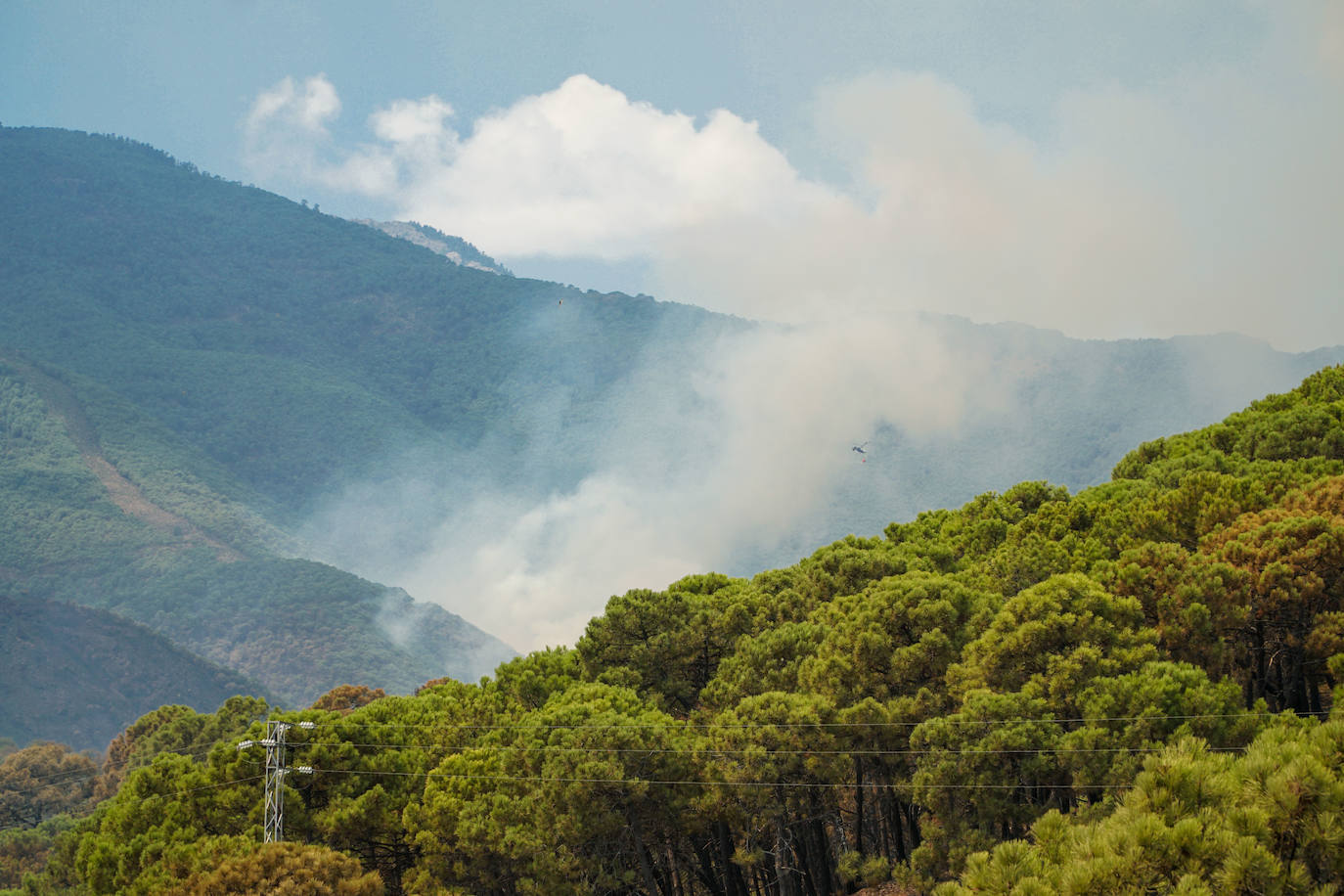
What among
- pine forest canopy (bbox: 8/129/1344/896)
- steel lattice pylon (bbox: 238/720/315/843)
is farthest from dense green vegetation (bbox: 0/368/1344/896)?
steel lattice pylon (bbox: 238/720/315/843)

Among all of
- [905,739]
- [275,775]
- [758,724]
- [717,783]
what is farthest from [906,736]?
[275,775]

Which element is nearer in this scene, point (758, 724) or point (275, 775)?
point (758, 724)

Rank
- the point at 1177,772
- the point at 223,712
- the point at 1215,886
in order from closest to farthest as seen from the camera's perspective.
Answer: the point at 1215,886, the point at 1177,772, the point at 223,712

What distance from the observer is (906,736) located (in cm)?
3166

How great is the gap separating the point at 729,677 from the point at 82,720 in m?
191

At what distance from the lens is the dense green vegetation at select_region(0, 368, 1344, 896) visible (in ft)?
54.2

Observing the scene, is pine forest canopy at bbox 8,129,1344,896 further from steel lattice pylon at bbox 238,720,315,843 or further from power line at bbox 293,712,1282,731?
steel lattice pylon at bbox 238,720,315,843

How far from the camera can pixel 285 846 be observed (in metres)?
32.2

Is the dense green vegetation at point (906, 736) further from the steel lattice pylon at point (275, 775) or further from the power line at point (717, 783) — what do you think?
the steel lattice pylon at point (275, 775)

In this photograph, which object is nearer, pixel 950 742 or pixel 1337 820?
pixel 1337 820

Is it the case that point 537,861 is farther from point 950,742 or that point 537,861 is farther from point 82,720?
point 82,720

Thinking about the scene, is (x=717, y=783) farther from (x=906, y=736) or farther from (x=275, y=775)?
(x=275, y=775)

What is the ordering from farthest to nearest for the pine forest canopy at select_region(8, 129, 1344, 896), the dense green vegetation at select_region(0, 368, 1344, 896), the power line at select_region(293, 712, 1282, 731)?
the power line at select_region(293, 712, 1282, 731) < the dense green vegetation at select_region(0, 368, 1344, 896) < the pine forest canopy at select_region(8, 129, 1344, 896)

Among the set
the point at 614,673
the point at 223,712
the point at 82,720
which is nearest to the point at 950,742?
the point at 614,673
